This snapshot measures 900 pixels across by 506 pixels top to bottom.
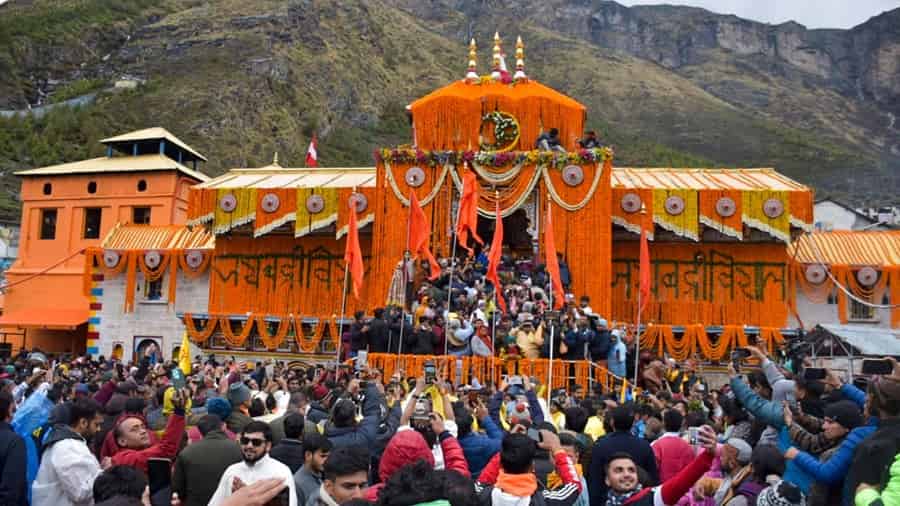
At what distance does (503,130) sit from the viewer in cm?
2655

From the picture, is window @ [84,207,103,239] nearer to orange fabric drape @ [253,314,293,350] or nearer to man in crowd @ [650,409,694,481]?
orange fabric drape @ [253,314,293,350]

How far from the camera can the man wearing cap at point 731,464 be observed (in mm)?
5445

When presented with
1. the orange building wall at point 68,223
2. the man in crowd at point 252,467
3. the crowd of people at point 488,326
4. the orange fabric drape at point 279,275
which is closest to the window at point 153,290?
the orange fabric drape at point 279,275

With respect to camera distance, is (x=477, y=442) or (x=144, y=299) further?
(x=144, y=299)

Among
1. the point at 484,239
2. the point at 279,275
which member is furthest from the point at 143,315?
the point at 484,239

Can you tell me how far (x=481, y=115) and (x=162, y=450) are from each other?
2144 centimetres

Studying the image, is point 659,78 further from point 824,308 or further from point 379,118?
point 824,308

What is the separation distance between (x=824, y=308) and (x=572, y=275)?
8581 millimetres

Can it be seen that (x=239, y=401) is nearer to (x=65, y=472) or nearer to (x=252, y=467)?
(x=65, y=472)

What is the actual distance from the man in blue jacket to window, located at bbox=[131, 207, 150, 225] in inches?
1260

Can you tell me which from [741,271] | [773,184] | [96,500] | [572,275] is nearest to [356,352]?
[572,275]

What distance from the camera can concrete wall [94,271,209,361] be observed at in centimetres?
3006

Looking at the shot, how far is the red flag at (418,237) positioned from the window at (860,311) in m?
13.5

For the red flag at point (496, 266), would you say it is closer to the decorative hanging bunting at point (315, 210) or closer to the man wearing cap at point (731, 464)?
the decorative hanging bunting at point (315, 210)
